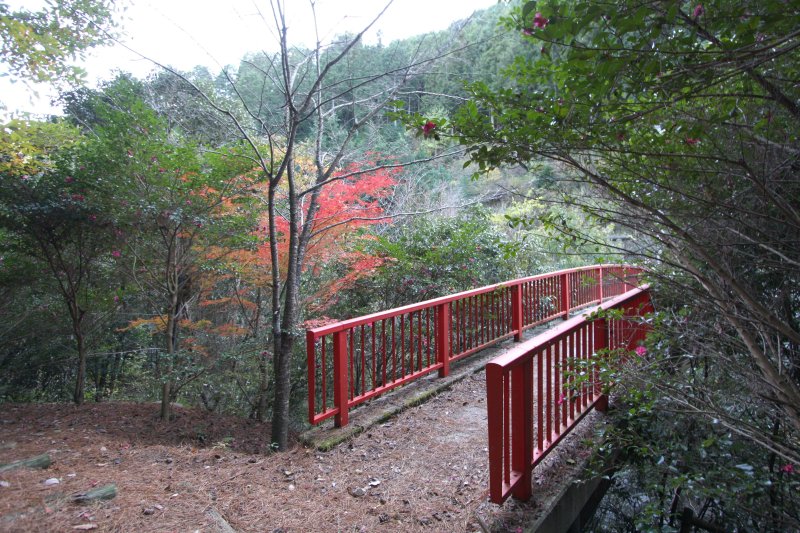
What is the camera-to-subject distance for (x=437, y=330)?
14.0ft

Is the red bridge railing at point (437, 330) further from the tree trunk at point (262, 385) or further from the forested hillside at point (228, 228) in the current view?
the tree trunk at point (262, 385)

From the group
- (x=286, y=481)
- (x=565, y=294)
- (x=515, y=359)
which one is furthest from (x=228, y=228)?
(x=565, y=294)

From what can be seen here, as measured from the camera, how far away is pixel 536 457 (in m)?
2.29

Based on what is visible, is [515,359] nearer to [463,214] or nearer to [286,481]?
[286,481]

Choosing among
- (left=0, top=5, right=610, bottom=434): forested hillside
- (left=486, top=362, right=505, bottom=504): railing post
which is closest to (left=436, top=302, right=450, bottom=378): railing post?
(left=0, top=5, right=610, bottom=434): forested hillside

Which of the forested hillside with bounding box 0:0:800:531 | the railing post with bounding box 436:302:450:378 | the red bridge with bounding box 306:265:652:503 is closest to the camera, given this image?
the forested hillside with bounding box 0:0:800:531

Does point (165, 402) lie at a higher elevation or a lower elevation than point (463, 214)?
lower

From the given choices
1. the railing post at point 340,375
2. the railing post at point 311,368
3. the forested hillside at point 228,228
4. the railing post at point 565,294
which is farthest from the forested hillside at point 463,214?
the railing post at point 565,294

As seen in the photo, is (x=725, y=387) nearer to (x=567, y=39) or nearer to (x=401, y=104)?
(x=567, y=39)

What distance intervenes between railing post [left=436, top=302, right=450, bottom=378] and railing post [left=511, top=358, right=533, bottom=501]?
2011 mm

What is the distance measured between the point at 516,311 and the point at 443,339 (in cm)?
164

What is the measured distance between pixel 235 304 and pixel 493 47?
212 inches

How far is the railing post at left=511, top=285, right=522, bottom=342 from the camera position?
5406 mm

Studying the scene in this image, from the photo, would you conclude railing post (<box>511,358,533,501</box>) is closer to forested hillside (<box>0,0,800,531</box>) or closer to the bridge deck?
the bridge deck
